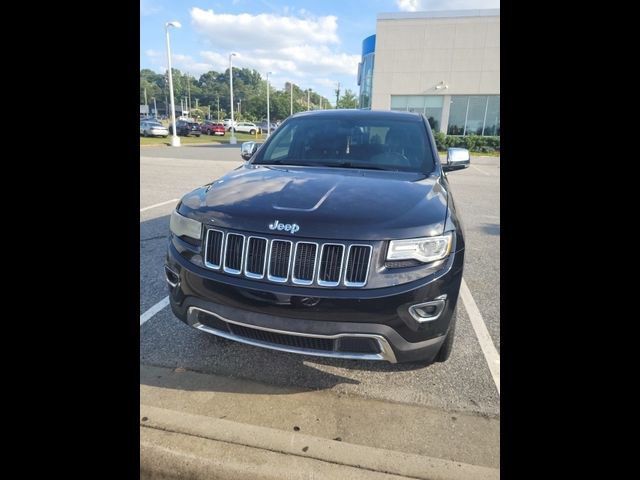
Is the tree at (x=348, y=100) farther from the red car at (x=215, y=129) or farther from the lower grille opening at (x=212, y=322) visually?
the lower grille opening at (x=212, y=322)

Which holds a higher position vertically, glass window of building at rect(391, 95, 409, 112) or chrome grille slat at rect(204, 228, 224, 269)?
glass window of building at rect(391, 95, 409, 112)

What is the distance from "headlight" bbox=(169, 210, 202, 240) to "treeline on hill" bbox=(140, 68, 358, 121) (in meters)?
68.6

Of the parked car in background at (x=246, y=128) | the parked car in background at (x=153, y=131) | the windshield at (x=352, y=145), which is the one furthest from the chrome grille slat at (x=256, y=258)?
the parked car in background at (x=246, y=128)

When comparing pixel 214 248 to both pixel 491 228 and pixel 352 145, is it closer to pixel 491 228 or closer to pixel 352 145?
pixel 352 145

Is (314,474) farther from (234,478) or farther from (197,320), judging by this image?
(197,320)

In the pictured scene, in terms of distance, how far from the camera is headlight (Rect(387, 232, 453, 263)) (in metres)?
1.80

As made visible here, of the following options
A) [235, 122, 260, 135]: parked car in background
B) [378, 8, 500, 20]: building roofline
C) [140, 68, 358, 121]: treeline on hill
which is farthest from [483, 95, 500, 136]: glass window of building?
[140, 68, 358, 121]: treeline on hill

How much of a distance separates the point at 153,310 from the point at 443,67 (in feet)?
91.4

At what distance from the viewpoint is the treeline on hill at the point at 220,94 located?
69500 millimetres

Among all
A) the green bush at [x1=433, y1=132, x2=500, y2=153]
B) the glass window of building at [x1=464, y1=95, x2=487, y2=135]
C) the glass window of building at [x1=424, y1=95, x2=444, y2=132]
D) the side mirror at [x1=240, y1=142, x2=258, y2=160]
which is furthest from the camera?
the glass window of building at [x1=424, y1=95, x2=444, y2=132]

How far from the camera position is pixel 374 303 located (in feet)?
5.78

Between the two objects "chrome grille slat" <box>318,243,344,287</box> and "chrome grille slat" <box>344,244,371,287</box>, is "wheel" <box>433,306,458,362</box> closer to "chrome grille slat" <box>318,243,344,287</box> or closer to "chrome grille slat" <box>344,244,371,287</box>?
"chrome grille slat" <box>344,244,371,287</box>
